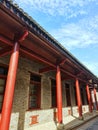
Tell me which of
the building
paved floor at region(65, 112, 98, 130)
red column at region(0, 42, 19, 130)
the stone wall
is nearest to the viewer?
red column at region(0, 42, 19, 130)

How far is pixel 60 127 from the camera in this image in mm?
5477

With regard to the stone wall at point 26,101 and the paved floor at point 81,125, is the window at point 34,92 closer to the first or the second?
the stone wall at point 26,101

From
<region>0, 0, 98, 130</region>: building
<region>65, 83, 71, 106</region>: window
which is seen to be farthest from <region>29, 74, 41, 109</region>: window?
<region>65, 83, 71, 106</region>: window

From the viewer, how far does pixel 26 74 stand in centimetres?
617

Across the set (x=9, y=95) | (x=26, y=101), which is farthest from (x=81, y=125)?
(x=9, y=95)

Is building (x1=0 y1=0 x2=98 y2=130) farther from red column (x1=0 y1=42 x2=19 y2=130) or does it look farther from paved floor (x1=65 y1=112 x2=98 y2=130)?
paved floor (x1=65 y1=112 x2=98 y2=130)

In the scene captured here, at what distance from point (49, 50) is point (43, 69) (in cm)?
195

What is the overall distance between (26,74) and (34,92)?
1.17 metres

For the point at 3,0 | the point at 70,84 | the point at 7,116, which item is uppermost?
the point at 3,0

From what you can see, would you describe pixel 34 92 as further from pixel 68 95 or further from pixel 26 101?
pixel 68 95

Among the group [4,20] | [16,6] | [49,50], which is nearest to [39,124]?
[49,50]

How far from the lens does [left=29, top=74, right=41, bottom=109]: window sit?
635 centimetres

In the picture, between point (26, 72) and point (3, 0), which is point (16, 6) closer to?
point (3, 0)

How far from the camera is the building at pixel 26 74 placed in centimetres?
356
